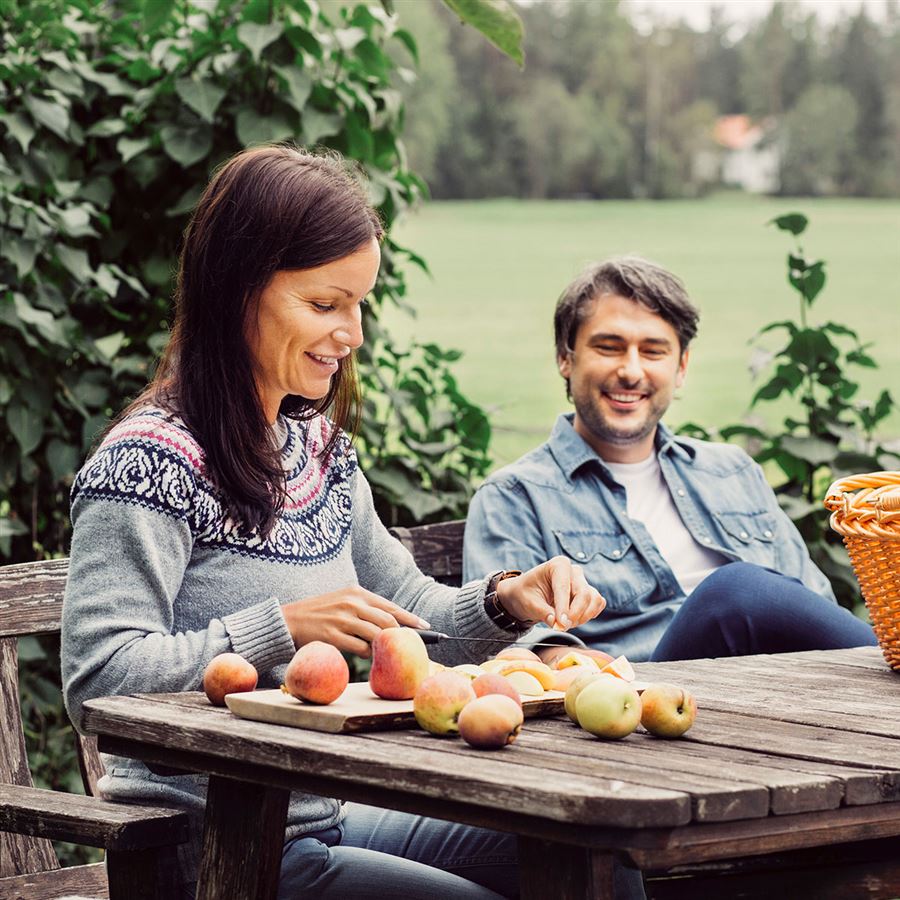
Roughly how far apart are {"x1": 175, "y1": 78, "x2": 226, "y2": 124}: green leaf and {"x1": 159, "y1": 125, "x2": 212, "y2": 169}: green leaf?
0.06 m

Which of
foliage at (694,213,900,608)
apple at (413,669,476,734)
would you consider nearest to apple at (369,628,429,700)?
apple at (413,669,476,734)

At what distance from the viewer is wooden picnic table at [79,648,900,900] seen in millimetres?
1455

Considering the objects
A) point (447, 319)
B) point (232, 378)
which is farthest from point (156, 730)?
point (447, 319)

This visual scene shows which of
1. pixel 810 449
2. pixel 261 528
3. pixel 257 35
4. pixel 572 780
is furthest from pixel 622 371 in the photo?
pixel 572 780

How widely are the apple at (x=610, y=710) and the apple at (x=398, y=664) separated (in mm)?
224

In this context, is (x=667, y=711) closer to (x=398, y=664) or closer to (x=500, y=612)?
(x=398, y=664)

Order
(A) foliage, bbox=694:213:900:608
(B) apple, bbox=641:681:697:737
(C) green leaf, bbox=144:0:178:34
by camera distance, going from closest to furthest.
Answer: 1. (B) apple, bbox=641:681:697:737
2. (C) green leaf, bbox=144:0:178:34
3. (A) foliage, bbox=694:213:900:608

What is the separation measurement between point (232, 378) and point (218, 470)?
184 mm

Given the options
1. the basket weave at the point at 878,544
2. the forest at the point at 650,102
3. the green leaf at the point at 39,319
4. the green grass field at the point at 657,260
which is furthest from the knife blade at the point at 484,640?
the forest at the point at 650,102

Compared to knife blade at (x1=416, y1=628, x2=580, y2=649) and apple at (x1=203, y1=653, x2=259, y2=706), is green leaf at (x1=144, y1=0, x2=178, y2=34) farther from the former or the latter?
A: apple at (x1=203, y1=653, x2=259, y2=706)

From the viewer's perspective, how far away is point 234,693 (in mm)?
1964

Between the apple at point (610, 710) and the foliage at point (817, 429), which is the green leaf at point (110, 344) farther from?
the apple at point (610, 710)

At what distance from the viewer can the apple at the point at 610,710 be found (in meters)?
1.78

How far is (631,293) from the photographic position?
370cm
